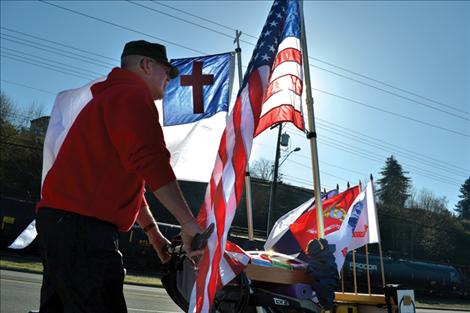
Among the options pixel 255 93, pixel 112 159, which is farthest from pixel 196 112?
pixel 112 159

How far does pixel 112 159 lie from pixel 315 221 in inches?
138

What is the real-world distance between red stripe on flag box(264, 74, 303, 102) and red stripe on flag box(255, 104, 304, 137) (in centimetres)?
20

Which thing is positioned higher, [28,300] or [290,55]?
[290,55]

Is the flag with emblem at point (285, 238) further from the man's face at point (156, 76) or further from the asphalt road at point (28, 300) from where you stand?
the asphalt road at point (28, 300)

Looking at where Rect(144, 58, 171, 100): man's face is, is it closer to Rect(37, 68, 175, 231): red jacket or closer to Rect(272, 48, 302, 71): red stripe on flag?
Rect(37, 68, 175, 231): red jacket

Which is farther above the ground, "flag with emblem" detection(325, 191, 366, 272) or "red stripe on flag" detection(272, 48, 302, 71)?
"red stripe on flag" detection(272, 48, 302, 71)

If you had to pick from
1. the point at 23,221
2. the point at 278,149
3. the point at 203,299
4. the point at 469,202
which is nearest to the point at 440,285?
the point at 278,149

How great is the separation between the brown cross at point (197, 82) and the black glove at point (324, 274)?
3058 millimetres

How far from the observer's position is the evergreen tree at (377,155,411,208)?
6241 centimetres

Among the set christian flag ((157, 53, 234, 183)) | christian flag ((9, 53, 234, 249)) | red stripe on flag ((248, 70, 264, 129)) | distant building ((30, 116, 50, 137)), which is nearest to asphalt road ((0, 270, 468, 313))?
christian flag ((9, 53, 234, 249))

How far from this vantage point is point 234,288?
273 cm

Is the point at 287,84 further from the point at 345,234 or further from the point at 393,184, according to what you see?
the point at 393,184

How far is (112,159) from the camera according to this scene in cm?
202

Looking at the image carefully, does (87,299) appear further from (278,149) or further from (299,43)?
(278,149)
